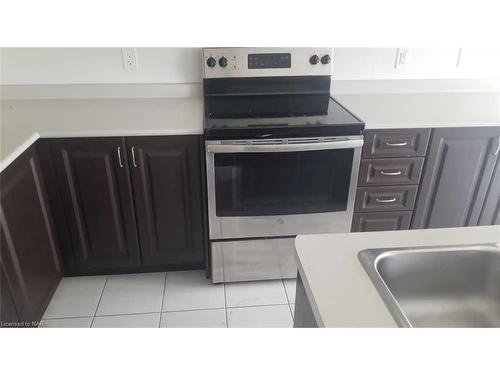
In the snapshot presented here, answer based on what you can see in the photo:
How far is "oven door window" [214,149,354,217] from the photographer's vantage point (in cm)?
175

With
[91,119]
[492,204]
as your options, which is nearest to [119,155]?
[91,119]

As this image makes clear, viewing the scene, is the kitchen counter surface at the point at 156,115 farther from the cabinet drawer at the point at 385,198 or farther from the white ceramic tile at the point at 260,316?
the white ceramic tile at the point at 260,316

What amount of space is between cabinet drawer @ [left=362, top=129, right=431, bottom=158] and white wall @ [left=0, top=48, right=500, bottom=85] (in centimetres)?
58

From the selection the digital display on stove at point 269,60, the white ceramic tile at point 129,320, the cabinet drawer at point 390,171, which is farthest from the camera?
the digital display on stove at point 269,60

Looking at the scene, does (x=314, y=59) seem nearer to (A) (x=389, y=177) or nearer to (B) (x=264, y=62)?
(B) (x=264, y=62)

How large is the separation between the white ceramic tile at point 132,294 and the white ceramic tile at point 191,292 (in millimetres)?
49

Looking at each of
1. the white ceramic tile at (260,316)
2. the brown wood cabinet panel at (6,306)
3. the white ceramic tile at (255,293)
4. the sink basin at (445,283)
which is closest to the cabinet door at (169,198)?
the white ceramic tile at (255,293)

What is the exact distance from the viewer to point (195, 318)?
1.82 meters

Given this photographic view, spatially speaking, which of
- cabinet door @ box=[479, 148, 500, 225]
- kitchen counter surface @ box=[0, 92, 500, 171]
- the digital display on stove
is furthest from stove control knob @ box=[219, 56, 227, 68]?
cabinet door @ box=[479, 148, 500, 225]

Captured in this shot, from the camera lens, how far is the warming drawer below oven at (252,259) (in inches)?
75.8

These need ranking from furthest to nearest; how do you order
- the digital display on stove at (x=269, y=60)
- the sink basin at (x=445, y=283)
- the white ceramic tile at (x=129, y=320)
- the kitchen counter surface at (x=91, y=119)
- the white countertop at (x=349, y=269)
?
1. the digital display on stove at (x=269, y=60)
2. the white ceramic tile at (x=129, y=320)
3. the kitchen counter surface at (x=91, y=119)
4. the sink basin at (x=445, y=283)
5. the white countertop at (x=349, y=269)

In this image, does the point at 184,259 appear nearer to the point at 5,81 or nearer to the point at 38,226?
the point at 38,226

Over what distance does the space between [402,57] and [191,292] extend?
1806mm

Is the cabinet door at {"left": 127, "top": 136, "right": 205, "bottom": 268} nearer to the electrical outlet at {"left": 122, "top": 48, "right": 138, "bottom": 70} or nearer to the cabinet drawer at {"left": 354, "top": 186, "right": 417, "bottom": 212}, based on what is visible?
the electrical outlet at {"left": 122, "top": 48, "right": 138, "bottom": 70}
